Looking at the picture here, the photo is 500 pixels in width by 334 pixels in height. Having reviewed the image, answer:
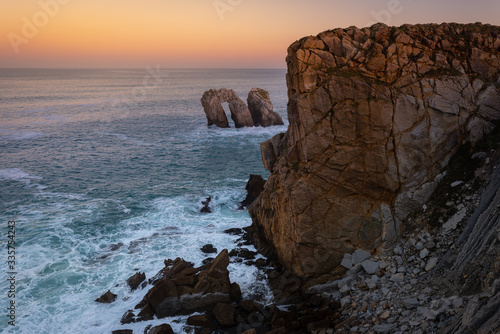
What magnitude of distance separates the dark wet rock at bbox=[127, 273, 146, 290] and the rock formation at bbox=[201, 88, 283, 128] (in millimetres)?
63082

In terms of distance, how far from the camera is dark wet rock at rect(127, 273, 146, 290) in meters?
25.4

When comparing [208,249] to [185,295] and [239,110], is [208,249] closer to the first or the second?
[185,295]

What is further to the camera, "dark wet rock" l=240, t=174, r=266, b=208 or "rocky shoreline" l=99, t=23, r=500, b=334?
"dark wet rock" l=240, t=174, r=266, b=208

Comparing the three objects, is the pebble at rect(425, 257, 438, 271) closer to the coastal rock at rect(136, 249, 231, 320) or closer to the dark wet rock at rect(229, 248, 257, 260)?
the coastal rock at rect(136, 249, 231, 320)

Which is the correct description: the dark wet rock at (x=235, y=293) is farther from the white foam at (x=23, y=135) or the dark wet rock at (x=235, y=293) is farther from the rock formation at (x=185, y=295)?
the white foam at (x=23, y=135)

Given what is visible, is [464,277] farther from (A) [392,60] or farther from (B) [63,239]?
(B) [63,239]

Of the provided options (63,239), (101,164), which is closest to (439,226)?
(63,239)

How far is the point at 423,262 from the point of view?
19.3m

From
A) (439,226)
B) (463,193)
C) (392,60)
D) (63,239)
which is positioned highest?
(392,60)

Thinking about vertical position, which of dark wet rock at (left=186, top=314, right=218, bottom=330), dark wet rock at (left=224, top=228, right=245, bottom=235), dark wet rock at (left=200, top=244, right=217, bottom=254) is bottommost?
dark wet rock at (left=186, top=314, right=218, bottom=330)

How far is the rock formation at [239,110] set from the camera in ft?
282

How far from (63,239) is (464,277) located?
30.0m

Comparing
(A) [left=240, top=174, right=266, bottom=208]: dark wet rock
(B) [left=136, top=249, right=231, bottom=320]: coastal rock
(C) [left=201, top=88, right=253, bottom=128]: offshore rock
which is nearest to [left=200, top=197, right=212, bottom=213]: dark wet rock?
(A) [left=240, top=174, right=266, bottom=208]: dark wet rock

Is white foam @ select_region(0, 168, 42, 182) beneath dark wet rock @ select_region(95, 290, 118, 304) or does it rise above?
above
